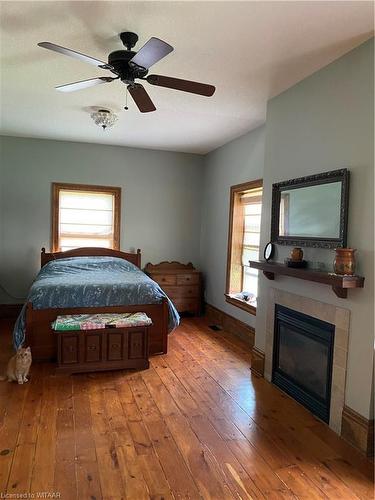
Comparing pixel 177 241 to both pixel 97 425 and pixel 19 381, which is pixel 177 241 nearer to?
pixel 19 381

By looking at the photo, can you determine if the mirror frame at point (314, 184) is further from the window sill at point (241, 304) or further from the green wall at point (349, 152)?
the window sill at point (241, 304)

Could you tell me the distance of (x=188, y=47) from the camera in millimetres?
2568

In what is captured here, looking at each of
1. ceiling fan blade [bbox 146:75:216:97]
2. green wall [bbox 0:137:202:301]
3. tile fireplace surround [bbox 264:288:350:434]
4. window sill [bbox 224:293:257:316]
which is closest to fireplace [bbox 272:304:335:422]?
tile fireplace surround [bbox 264:288:350:434]

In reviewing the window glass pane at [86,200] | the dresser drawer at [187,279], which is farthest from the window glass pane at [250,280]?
the window glass pane at [86,200]

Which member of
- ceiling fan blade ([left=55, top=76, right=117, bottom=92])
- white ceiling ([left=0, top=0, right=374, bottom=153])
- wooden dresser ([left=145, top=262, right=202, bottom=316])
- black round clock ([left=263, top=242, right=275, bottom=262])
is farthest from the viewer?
wooden dresser ([left=145, top=262, right=202, bottom=316])

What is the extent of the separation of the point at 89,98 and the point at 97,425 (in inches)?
116

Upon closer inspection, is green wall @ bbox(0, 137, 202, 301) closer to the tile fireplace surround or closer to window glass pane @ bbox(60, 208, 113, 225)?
window glass pane @ bbox(60, 208, 113, 225)

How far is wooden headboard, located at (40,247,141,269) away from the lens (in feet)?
17.5

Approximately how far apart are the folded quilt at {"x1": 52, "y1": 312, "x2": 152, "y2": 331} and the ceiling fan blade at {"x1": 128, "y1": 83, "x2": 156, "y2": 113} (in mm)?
1930

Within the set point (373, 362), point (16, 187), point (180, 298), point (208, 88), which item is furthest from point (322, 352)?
point (16, 187)

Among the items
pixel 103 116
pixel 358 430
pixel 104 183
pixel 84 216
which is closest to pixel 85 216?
pixel 84 216

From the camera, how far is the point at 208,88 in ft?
A: 7.86

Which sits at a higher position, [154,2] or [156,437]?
[154,2]

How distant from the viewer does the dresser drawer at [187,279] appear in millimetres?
5715
